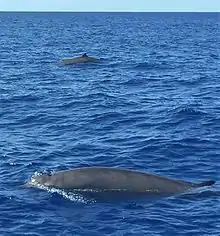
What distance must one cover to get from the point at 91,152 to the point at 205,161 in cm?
504

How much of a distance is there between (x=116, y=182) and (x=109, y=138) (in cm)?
793

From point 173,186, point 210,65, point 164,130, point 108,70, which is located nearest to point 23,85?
point 108,70

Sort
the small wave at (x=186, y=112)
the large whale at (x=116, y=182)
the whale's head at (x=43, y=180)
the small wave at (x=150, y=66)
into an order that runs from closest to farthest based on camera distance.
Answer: the large whale at (x=116, y=182)
the whale's head at (x=43, y=180)
the small wave at (x=186, y=112)
the small wave at (x=150, y=66)

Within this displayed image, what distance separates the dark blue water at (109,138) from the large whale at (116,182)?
19.1 inches

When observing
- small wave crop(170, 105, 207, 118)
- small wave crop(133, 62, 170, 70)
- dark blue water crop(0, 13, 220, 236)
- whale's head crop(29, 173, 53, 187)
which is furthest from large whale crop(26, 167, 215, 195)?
small wave crop(133, 62, 170, 70)

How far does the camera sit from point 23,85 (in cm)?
4416

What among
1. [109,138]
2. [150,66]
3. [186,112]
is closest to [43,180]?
[109,138]

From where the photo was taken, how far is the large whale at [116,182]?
19500mm

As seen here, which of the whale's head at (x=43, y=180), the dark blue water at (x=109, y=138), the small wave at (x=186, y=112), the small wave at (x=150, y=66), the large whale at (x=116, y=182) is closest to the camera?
the dark blue water at (x=109, y=138)

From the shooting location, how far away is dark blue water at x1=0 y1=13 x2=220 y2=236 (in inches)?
694

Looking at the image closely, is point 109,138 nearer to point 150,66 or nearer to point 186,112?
point 186,112

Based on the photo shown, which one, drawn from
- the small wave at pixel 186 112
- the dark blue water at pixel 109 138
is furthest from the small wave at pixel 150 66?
the small wave at pixel 186 112

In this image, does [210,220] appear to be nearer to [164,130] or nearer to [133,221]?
[133,221]

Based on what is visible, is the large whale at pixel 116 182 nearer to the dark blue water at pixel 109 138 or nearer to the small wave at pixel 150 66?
the dark blue water at pixel 109 138
